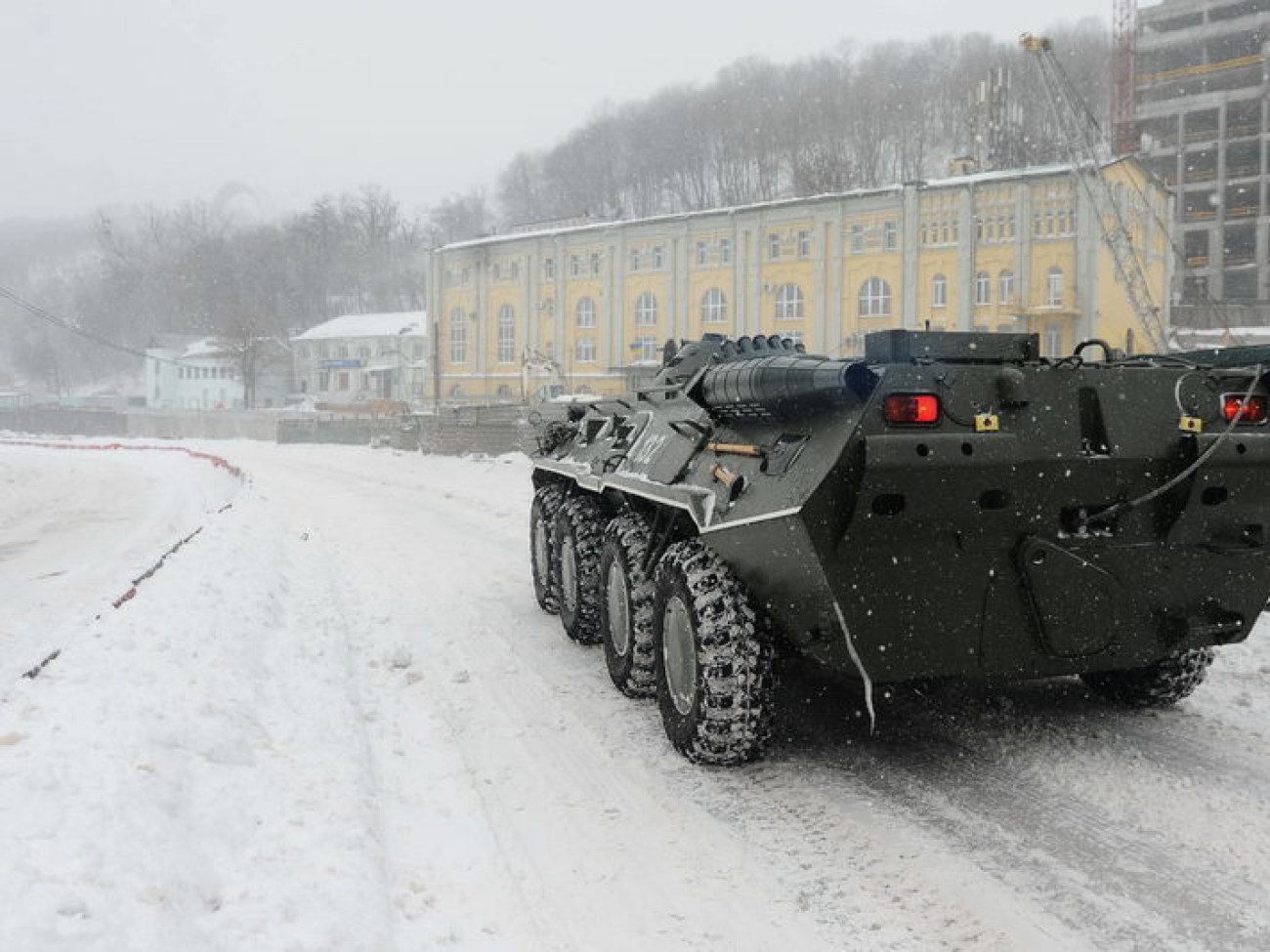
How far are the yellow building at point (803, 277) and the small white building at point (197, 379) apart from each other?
26.4 m

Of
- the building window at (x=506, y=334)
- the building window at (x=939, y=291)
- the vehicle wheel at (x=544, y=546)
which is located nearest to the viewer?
the vehicle wheel at (x=544, y=546)

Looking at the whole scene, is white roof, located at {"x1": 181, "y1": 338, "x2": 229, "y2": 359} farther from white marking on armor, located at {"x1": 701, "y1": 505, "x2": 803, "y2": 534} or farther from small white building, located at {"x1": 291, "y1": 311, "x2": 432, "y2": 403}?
white marking on armor, located at {"x1": 701, "y1": 505, "x2": 803, "y2": 534}

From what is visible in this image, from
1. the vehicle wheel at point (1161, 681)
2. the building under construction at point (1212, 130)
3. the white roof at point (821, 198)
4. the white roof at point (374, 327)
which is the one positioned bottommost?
the vehicle wheel at point (1161, 681)

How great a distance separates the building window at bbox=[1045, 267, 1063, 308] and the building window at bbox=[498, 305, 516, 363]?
26.0m

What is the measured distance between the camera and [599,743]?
201 inches

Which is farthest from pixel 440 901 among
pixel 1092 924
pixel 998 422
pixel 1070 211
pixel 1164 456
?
pixel 1070 211

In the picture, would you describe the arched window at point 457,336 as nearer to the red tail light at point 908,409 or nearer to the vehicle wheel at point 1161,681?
the vehicle wheel at point 1161,681

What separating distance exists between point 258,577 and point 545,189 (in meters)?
82.3

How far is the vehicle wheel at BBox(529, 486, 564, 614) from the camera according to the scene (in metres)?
8.20

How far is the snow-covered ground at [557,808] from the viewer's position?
3.20 metres

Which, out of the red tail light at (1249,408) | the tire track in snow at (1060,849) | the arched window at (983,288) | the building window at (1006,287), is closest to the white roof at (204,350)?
the arched window at (983,288)

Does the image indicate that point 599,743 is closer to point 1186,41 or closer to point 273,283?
point 1186,41

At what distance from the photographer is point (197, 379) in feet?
270

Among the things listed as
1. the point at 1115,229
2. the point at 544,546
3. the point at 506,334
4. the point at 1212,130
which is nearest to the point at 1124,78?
the point at 1212,130
